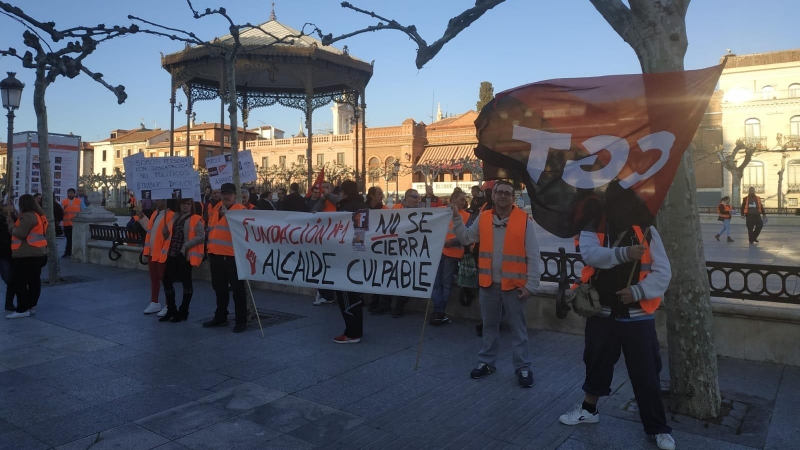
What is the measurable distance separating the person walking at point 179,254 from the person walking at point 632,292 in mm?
5248

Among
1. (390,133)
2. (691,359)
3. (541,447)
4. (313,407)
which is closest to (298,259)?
(313,407)

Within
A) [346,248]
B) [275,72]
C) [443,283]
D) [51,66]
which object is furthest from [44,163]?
[443,283]

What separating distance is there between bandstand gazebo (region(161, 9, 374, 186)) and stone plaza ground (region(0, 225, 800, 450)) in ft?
28.5

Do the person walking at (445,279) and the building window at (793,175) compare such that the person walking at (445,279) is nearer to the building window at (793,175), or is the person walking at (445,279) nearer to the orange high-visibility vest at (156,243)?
the orange high-visibility vest at (156,243)

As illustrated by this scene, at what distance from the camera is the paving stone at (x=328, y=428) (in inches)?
154

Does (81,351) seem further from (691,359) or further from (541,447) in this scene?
(691,359)

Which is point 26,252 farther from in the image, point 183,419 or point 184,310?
point 183,419

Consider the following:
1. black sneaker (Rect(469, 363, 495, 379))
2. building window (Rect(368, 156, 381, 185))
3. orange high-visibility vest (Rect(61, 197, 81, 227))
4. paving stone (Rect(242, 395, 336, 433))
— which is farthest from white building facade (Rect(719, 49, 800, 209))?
paving stone (Rect(242, 395, 336, 433))

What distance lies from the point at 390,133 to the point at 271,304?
49.4 metres

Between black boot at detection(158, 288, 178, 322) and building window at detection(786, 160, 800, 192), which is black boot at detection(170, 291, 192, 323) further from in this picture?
building window at detection(786, 160, 800, 192)

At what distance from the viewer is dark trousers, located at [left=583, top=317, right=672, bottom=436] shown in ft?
12.1

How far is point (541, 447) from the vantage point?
374cm

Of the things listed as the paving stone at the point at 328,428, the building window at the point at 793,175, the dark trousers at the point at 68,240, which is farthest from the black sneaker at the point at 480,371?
the building window at the point at 793,175

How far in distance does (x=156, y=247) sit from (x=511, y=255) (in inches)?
194
